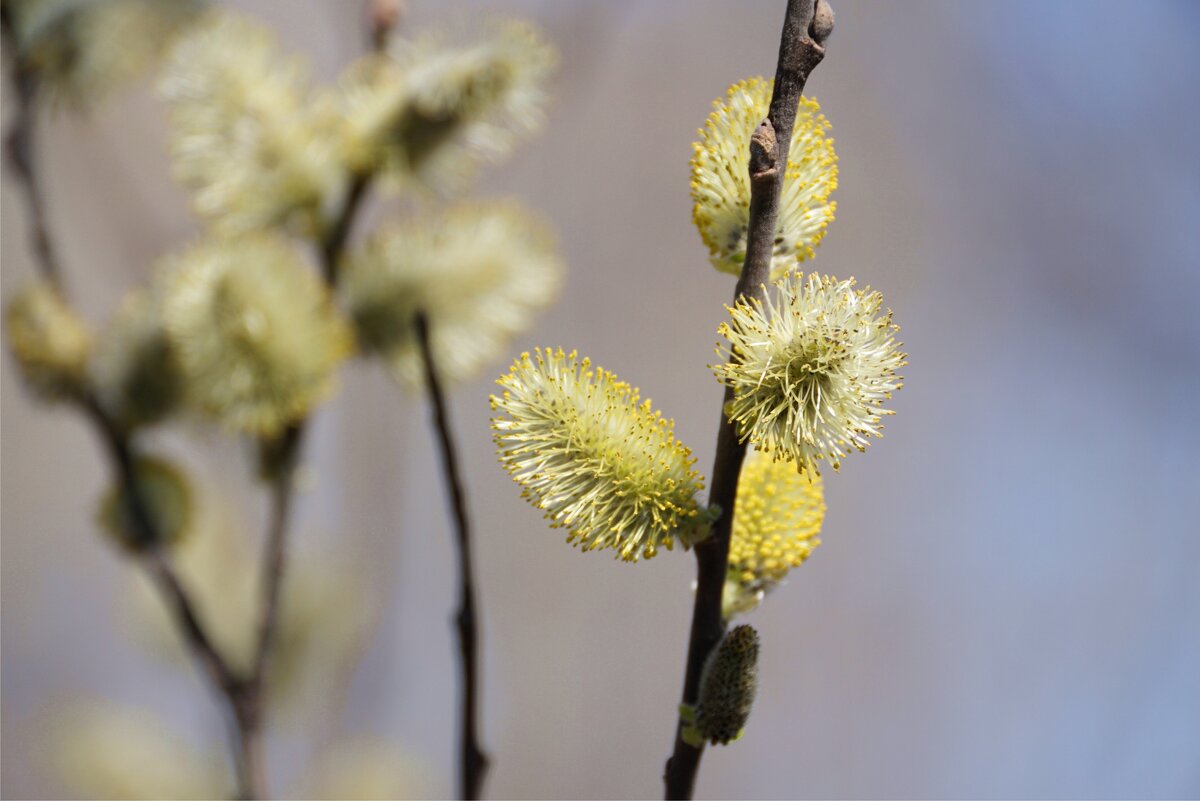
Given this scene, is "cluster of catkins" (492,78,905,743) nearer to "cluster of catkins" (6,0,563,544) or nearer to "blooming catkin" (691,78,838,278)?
"blooming catkin" (691,78,838,278)

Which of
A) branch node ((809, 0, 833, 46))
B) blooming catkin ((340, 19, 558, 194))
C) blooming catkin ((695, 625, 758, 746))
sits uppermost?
blooming catkin ((340, 19, 558, 194))

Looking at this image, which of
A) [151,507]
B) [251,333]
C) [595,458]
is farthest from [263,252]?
[595,458]

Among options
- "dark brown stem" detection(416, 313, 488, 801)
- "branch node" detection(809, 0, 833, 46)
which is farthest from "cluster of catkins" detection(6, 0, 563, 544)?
"branch node" detection(809, 0, 833, 46)

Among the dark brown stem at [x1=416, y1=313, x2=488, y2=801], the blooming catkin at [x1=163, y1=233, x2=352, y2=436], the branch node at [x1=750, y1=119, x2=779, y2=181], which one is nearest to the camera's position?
the branch node at [x1=750, y1=119, x2=779, y2=181]

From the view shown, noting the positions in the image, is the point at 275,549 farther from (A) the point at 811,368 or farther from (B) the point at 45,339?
(A) the point at 811,368

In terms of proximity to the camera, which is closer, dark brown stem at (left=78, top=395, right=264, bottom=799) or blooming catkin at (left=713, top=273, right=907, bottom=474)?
blooming catkin at (left=713, top=273, right=907, bottom=474)
